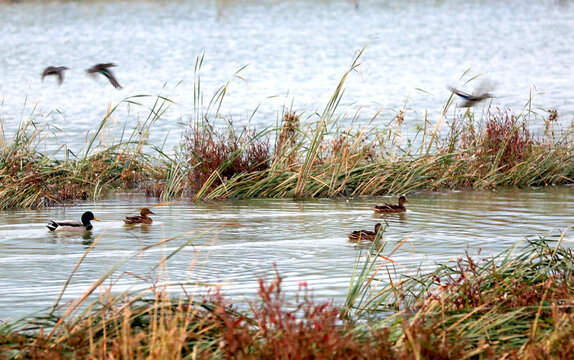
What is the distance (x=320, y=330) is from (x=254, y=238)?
5.12 m

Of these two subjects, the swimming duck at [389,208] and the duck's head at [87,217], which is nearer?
the duck's head at [87,217]

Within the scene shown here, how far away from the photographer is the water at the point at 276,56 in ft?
76.6

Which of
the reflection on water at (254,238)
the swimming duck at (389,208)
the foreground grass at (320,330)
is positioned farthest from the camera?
the swimming duck at (389,208)

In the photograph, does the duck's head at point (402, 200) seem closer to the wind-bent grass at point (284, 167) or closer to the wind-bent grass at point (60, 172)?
the wind-bent grass at point (284, 167)

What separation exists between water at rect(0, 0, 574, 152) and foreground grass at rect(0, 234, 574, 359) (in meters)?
4.50

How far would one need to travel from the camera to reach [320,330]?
4730mm

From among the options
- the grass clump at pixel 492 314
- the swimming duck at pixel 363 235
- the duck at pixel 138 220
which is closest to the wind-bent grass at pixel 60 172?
the duck at pixel 138 220

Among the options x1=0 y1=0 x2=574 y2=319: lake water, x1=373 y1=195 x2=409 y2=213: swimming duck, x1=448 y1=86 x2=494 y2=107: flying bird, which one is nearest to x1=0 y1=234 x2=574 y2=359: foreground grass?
x1=0 y1=0 x2=574 y2=319: lake water

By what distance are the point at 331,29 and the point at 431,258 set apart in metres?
42.5

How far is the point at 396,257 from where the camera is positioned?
340 inches

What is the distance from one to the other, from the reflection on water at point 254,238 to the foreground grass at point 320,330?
0.76 metres

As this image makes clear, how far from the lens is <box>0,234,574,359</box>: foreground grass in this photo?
14.9 ft

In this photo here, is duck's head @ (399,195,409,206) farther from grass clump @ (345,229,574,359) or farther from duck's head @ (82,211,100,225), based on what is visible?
grass clump @ (345,229,574,359)

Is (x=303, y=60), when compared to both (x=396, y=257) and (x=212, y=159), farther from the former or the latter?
(x=396, y=257)
